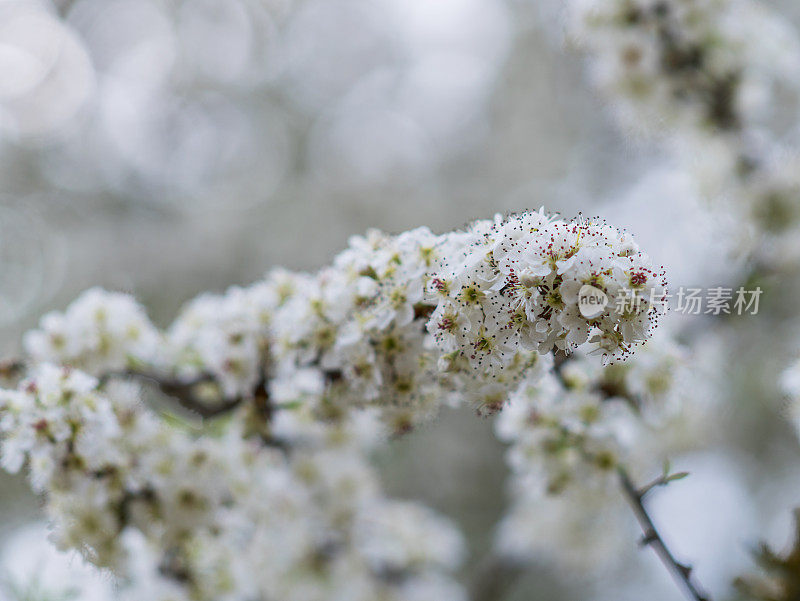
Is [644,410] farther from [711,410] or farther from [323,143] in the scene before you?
[323,143]

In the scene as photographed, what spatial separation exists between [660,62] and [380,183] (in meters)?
3.70

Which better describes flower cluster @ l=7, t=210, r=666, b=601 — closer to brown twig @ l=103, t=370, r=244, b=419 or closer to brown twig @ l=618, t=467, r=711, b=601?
brown twig @ l=103, t=370, r=244, b=419

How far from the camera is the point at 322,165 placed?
615 cm

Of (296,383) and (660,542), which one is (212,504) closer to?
(296,383)

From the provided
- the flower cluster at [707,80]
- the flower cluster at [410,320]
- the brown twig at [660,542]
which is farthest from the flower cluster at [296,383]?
the flower cluster at [707,80]

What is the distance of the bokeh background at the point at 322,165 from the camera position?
4117mm

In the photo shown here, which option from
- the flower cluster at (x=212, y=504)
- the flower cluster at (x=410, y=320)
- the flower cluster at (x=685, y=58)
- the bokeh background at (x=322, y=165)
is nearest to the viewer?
the flower cluster at (x=410, y=320)

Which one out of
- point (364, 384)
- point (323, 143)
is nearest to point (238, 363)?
point (364, 384)

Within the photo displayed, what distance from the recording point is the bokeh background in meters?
4.12

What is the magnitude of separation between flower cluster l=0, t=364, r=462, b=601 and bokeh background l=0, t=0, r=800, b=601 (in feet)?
3.22

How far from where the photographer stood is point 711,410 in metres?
2.91

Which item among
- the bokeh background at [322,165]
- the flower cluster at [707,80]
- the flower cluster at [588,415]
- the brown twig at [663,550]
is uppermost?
the bokeh background at [322,165]

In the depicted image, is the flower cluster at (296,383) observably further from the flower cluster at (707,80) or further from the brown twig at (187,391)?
the flower cluster at (707,80)

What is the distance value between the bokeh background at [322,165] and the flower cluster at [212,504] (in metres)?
0.98
